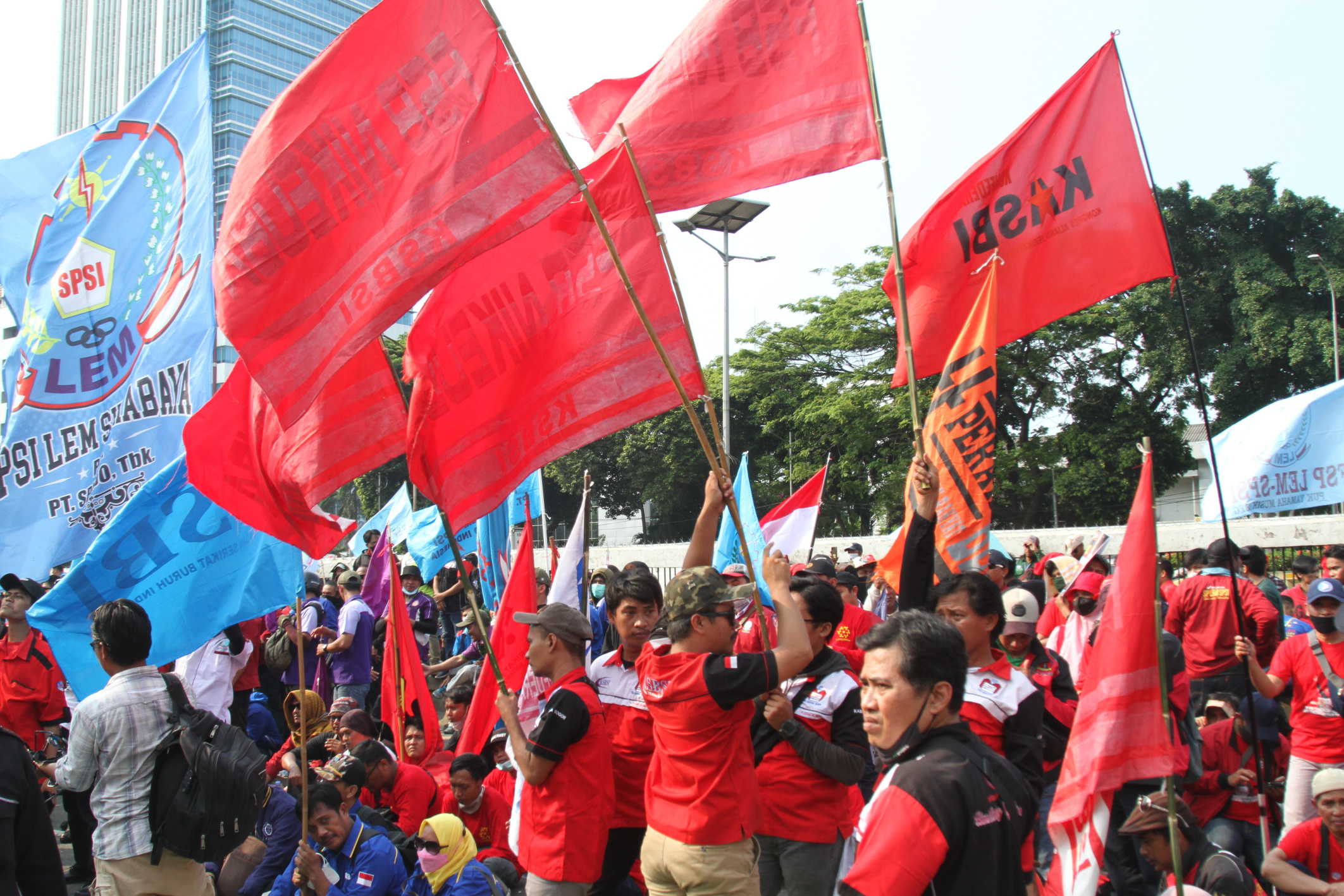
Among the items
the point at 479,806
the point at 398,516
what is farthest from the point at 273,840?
the point at 398,516

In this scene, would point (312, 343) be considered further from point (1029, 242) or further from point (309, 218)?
point (1029, 242)

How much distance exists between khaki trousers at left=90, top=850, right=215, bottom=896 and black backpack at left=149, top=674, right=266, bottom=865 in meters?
0.05

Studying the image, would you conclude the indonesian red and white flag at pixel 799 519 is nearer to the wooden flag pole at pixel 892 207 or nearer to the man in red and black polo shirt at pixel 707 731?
the wooden flag pole at pixel 892 207

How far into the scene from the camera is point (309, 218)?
3.95 m

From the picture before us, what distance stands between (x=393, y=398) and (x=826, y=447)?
29.7m

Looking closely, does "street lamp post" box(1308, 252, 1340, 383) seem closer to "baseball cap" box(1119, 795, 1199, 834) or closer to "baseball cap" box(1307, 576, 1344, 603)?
"baseball cap" box(1307, 576, 1344, 603)

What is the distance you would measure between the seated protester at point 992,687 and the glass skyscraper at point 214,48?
92436mm

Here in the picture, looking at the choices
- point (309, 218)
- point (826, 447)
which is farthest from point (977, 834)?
point (826, 447)

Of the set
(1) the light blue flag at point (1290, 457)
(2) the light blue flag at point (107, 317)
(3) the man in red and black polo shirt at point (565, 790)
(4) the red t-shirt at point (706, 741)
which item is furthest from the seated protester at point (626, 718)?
(1) the light blue flag at point (1290, 457)

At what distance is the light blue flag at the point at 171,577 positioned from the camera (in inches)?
216

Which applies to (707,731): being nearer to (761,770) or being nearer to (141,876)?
(761,770)

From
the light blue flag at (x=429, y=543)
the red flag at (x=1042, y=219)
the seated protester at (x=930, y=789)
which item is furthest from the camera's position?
the light blue flag at (x=429, y=543)

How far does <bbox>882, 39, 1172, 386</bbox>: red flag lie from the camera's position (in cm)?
512

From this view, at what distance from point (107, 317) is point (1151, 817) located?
7165 mm
